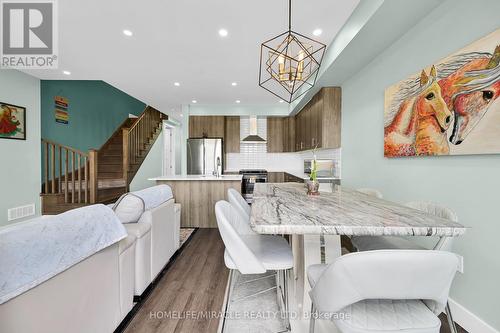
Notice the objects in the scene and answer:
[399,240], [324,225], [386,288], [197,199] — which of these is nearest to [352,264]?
[386,288]

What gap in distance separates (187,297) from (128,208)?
3.08ft

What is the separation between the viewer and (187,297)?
189 centimetres

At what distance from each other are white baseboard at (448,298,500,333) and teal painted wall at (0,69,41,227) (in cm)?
577

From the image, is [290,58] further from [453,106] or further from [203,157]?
[203,157]

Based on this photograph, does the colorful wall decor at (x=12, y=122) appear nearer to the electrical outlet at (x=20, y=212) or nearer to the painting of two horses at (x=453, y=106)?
the electrical outlet at (x=20, y=212)

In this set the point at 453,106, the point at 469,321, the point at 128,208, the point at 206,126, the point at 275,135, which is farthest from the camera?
the point at 275,135

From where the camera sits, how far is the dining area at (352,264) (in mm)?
Answer: 738

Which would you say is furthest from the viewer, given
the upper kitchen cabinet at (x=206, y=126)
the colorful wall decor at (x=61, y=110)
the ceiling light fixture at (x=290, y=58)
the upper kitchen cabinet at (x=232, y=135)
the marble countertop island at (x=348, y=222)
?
the upper kitchen cabinet at (x=232, y=135)

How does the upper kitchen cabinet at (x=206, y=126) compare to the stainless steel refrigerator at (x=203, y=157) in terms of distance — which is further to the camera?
the upper kitchen cabinet at (x=206, y=126)

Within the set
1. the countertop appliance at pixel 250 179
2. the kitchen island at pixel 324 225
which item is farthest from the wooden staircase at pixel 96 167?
the kitchen island at pixel 324 225

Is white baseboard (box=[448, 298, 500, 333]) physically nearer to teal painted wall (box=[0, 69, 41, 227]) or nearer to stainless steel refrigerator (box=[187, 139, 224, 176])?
stainless steel refrigerator (box=[187, 139, 224, 176])

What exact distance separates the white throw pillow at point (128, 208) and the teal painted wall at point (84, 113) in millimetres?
4556

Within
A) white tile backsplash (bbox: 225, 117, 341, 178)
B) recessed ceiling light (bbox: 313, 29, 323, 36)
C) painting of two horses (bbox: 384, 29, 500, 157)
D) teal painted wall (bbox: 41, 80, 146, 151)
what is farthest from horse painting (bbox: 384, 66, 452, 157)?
teal painted wall (bbox: 41, 80, 146, 151)

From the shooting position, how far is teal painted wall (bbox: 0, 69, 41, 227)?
11.2 ft
